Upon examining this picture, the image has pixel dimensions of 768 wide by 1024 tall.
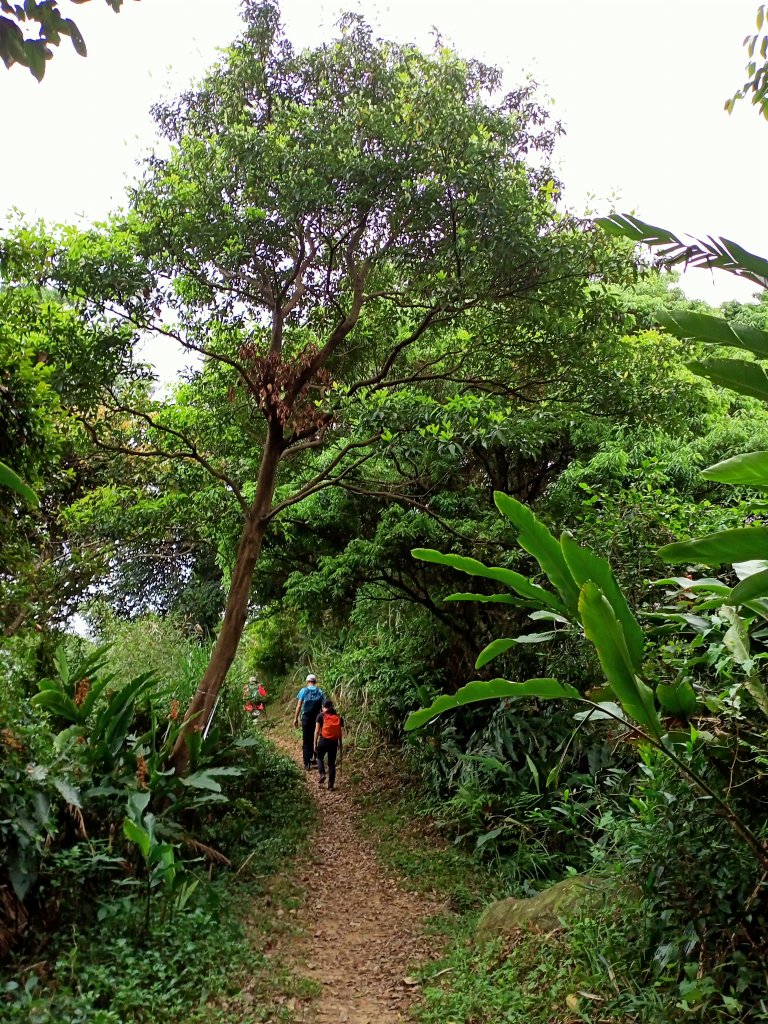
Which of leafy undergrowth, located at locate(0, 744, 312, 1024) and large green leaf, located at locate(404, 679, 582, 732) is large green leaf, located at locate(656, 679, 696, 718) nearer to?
large green leaf, located at locate(404, 679, 582, 732)

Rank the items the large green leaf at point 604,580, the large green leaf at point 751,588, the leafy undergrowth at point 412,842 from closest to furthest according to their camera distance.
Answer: the large green leaf at point 751,588 → the large green leaf at point 604,580 → the leafy undergrowth at point 412,842

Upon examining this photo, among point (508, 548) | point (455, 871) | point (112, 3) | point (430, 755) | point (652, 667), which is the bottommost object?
point (455, 871)

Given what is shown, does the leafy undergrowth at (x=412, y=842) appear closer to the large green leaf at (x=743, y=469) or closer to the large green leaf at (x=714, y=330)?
the large green leaf at (x=743, y=469)

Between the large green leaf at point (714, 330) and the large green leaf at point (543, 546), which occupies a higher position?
the large green leaf at point (714, 330)

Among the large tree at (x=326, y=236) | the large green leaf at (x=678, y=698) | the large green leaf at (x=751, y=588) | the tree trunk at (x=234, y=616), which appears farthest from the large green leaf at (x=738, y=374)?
the tree trunk at (x=234, y=616)

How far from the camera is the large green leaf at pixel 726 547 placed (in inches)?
74.8

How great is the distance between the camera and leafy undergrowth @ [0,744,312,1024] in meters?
3.35

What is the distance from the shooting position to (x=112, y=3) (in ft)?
7.50

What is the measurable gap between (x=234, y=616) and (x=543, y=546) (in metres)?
4.59

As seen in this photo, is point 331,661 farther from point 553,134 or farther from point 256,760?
point 553,134

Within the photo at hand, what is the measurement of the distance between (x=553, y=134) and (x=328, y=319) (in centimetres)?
309

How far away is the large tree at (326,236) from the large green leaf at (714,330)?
435 centimetres

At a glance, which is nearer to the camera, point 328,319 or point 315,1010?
point 315,1010

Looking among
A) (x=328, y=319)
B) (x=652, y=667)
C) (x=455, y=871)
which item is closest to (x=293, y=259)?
(x=328, y=319)
